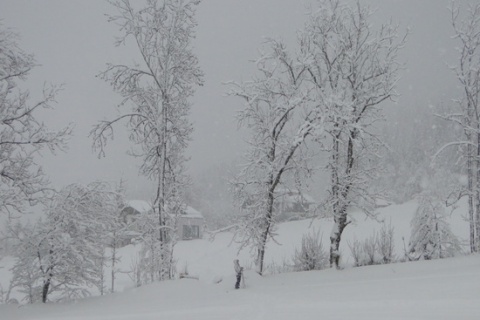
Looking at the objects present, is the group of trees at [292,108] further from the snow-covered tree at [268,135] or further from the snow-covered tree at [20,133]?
the snow-covered tree at [20,133]

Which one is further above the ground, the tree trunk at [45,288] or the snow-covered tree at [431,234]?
the snow-covered tree at [431,234]

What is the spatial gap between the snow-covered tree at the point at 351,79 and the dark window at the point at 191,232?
3682cm

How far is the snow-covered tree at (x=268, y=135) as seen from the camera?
39.2 feet

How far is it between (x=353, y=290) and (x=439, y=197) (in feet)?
26.8

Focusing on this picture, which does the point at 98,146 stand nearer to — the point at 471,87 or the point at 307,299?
the point at 307,299

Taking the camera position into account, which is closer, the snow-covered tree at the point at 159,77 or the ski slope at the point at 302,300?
the ski slope at the point at 302,300

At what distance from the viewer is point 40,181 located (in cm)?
996

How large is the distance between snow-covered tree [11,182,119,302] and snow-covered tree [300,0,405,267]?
6.70 meters

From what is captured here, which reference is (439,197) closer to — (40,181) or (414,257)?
(414,257)

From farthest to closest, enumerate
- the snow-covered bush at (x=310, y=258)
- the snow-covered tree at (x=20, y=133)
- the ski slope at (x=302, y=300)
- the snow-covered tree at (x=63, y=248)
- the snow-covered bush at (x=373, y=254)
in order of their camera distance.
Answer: the snow-covered bush at (x=310, y=258) → the snow-covered bush at (x=373, y=254) → the snow-covered tree at (x=20, y=133) → the snow-covered tree at (x=63, y=248) → the ski slope at (x=302, y=300)

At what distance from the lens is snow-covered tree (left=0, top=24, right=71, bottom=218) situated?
991cm

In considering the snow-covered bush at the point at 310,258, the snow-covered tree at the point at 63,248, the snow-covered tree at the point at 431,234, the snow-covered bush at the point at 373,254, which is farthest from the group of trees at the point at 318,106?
the snow-covered tree at the point at 63,248

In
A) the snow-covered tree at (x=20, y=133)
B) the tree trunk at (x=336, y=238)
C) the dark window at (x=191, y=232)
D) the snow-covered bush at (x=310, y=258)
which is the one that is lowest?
the dark window at (x=191, y=232)

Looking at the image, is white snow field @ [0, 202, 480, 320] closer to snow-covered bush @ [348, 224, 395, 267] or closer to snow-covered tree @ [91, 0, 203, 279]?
snow-covered bush @ [348, 224, 395, 267]
